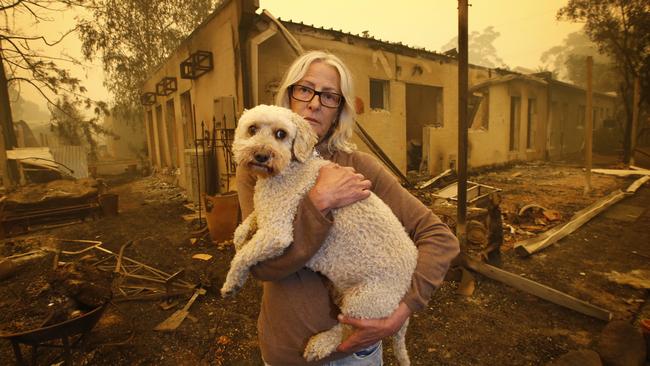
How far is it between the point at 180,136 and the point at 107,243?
20.6 ft

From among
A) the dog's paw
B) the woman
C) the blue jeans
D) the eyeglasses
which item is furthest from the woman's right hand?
the blue jeans

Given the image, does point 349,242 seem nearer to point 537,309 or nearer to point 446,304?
point 446,304

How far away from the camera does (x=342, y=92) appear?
5.15 ft

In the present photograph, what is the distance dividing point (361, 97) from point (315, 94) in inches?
324

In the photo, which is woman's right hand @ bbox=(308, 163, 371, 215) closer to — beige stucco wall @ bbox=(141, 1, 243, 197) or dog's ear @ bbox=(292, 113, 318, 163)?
dog's ear @ bbox=(292, 113, 318, 163)

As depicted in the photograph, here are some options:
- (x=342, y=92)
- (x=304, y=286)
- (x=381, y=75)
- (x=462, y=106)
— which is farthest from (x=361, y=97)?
(x=304, y=286)

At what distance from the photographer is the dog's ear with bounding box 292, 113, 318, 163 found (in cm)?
148

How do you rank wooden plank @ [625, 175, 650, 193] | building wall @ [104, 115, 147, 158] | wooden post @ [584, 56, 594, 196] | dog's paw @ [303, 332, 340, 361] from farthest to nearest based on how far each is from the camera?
building wall @ [104, 115, 147, 158], wooden plank @ [625, 175, 650, 193], wooden post @ [584, 56, 594, 196], dog's paw @ [303, 332, 340, 361]

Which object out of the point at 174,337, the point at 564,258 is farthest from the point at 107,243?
the point at 564,258

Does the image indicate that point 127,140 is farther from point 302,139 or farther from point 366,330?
point 366,330

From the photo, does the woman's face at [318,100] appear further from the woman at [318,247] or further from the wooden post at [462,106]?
the wooden post at [462,106]

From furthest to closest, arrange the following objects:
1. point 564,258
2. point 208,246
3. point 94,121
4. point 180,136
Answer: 1. point 94,121
2. point 180,136
3. point 208,246
4. point 564,258

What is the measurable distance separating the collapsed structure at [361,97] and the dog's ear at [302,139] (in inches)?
A: 236

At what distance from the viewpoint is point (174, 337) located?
3.56m
